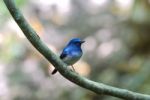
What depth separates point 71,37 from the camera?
10.1m

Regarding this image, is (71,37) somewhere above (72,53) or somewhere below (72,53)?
above

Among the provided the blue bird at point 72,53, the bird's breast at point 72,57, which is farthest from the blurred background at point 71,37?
the bird's breast at point 72,57

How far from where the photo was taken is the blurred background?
903 centimetres

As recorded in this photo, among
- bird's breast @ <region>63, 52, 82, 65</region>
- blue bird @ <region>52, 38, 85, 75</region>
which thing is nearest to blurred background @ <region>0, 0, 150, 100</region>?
blue bird @ <region>52, 38, 85, 75</region>

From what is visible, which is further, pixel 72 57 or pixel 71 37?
pixel 71 37

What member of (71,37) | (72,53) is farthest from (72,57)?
(71,37)

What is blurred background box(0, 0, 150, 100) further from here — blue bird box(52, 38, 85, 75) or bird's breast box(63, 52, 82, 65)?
bird's breast box(63, 52, 82, 65)

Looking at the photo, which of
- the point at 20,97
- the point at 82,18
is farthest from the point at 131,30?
the point at 20,97

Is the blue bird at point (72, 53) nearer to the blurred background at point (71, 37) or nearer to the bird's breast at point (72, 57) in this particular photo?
the bird's breast at point (72, 57)

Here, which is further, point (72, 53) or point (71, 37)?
point (71, 37)

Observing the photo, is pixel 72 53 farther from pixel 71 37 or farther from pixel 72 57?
pixel 71 37

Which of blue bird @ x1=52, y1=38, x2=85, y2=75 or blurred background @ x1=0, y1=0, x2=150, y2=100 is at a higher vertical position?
blurred background @ x1=0, y1=0, x2=150, y2=100

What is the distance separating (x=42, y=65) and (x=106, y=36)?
4.50ft

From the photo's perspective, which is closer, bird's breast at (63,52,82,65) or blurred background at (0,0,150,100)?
bird's breast at (63,52,82,65)
